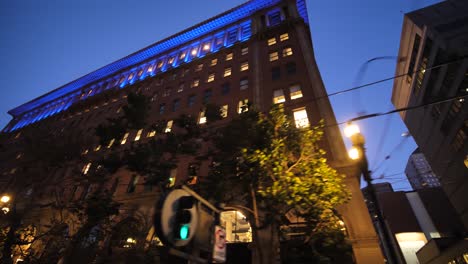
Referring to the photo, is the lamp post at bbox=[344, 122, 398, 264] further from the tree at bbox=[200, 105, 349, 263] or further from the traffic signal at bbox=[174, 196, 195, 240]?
the traffic signal at bbox=[174, 196, 195, 240]

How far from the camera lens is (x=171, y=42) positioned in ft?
124

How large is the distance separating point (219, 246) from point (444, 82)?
128ft

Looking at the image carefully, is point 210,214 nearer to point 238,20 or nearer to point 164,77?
point 164,77

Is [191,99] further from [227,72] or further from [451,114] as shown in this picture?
[451,114]

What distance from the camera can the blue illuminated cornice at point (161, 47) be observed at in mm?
32875

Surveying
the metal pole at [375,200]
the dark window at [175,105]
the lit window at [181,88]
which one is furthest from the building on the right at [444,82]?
the dark window at [175,105]

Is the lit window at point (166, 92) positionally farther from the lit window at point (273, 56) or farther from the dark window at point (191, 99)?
the lit window at point (273, 56)

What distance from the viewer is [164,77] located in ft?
107

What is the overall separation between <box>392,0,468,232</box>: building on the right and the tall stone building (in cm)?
1676

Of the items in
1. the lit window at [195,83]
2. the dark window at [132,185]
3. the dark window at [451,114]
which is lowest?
the dark window at [132,185]

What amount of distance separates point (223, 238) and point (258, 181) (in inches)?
174

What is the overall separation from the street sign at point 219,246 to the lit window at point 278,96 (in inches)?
633

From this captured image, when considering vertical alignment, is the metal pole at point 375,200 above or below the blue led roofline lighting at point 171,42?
below

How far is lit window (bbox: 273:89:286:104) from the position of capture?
1984 centimetres
